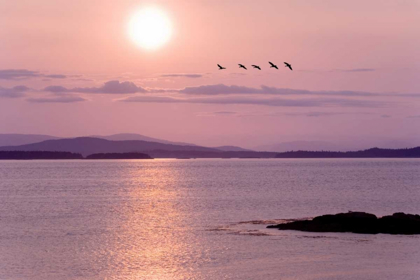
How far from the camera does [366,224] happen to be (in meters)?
57.7

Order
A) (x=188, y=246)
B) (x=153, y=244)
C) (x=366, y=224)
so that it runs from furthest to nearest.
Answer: (x=366, y=224) → (x=153, y=244) → (x=188, y=246)

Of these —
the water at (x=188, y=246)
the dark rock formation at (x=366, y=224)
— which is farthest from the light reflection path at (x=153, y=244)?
the dark rock formation at (x=366, y=224)

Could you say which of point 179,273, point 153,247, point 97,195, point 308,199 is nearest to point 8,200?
point 97,195

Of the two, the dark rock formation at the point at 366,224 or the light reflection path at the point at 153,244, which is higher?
the dark rock formation at the point at 366,224

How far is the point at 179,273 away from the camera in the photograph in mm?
41469

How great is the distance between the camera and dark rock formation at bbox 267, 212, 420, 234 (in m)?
56.9

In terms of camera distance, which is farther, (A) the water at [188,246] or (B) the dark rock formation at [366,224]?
(B) the dark rock formation at [366,224]

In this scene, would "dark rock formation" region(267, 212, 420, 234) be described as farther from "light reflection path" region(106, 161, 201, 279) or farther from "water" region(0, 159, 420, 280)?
"light reflection path" region(106, 161, 201, 279)

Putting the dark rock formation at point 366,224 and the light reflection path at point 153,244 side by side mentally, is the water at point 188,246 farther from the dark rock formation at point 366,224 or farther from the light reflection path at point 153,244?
the dark rock formation at point 366,224

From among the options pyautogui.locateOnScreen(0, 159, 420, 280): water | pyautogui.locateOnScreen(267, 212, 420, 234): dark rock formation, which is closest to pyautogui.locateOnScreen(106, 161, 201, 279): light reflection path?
pyautogui.locateOnScreen(0, 159, 420, 280): water

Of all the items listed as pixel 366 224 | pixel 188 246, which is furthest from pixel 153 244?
pixel 366 224

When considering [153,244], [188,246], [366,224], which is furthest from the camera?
[366,224]

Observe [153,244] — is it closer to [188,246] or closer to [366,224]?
[188,246]

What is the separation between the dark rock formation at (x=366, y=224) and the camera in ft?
187
